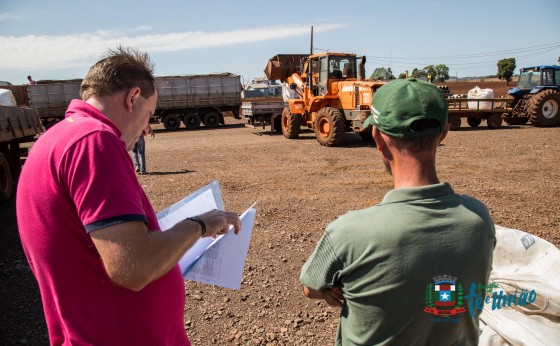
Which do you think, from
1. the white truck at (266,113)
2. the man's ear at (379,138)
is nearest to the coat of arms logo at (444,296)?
the man's ear at (379,138)

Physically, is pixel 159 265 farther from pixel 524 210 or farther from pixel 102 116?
pixel 524 210

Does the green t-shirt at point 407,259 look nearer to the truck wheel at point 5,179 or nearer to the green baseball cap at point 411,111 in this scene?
the green baseball cap at point 411,111

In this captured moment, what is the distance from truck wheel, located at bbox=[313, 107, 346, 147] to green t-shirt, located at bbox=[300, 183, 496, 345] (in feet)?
36.5

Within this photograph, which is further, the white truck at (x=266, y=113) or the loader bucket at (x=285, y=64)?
the white truck at (x=266, y=113)

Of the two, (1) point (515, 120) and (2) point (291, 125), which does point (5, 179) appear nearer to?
(2) point (291, 125)

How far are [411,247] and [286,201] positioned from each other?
5.36 meters

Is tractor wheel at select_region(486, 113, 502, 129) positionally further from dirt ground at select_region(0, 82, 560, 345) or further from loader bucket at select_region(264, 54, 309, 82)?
loader bucket at select_region(264, 54, 309, 82)

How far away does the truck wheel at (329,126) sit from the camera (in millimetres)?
12320

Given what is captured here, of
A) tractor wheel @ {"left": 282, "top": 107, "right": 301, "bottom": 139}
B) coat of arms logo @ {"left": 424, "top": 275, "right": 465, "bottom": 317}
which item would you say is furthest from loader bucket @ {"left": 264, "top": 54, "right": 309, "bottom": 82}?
coat of arms logo @ {"left": 424, "top": 275, "right": 465, "bottom": 317}

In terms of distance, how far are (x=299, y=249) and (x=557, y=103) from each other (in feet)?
53.3

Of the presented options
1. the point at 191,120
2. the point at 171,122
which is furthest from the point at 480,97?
the point at 171,122

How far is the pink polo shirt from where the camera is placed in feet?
3.76

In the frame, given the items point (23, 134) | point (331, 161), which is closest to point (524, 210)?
point (331, 161)

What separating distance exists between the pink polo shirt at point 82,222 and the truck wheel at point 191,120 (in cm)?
2258
